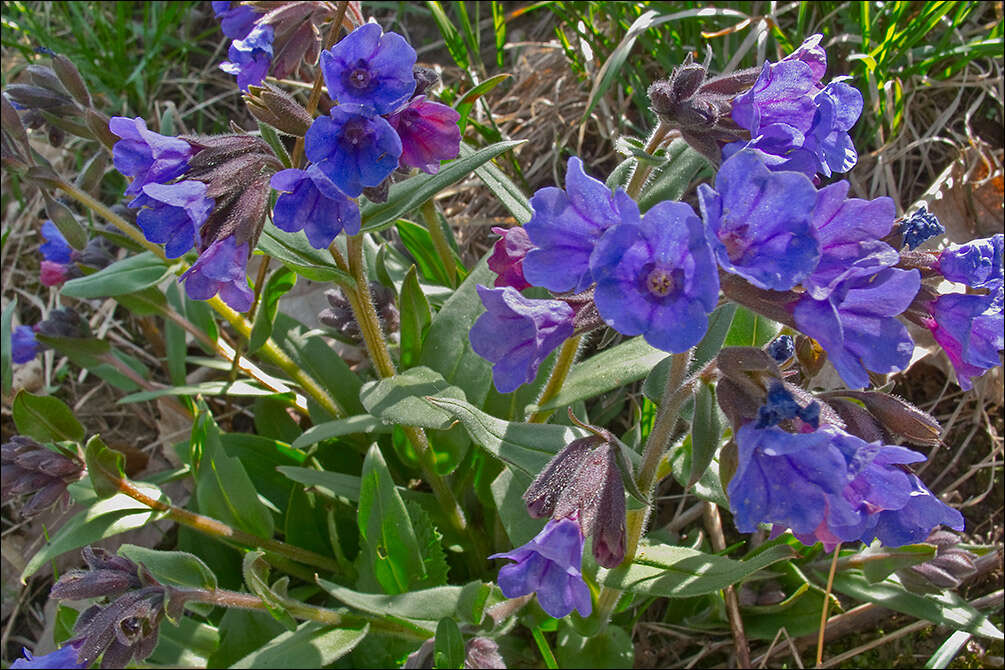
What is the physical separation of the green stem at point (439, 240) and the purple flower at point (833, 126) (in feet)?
4.46

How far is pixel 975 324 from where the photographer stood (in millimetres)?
1790

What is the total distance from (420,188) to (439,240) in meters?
0.67

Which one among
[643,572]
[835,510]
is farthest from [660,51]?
[835,510]

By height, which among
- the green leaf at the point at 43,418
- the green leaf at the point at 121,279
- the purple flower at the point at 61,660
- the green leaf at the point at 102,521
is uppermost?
the green leaf at the point at 121,279

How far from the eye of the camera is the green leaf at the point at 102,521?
278cm

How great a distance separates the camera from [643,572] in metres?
2.26

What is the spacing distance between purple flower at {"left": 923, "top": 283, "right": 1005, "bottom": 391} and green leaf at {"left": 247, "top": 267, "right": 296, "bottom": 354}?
5.89 feet

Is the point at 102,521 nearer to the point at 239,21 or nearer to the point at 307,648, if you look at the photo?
the point at 307,648

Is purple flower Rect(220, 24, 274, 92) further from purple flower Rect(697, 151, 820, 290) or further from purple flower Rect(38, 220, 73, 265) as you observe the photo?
purple flower Rect(697, 151, 820, 290)

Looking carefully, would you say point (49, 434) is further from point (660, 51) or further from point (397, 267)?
point (660, 51)

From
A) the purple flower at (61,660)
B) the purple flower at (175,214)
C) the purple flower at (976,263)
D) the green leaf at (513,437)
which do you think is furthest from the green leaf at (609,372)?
the purple flower at (61,660)

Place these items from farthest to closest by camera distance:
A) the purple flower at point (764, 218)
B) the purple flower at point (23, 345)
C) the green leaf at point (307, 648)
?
the purple flower at point (23, 345), the green leaf at point (307, 648), the purple flower at point (764, 218)

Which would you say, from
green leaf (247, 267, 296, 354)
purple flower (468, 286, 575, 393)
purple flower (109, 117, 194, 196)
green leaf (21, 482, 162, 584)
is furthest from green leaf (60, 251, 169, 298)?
purple flower (468, 286, 575, 393)

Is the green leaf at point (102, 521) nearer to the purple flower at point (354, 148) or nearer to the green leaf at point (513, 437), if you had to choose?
the green leaf at point (513, 437)
